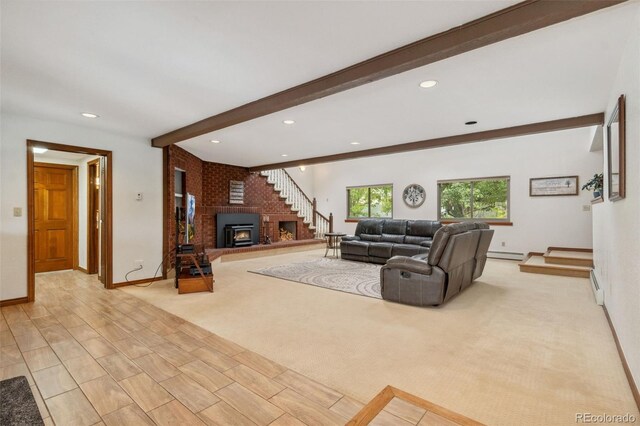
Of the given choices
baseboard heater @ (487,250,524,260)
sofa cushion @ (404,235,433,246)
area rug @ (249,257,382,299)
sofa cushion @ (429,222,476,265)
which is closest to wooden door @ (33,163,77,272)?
area rug @ (249,257,382,299)

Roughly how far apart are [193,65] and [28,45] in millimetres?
1099

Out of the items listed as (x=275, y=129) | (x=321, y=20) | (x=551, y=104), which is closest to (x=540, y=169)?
(x=551, y=104)

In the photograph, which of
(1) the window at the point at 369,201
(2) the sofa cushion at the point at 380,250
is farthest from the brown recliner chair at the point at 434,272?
(1) the window at the point at 369,201

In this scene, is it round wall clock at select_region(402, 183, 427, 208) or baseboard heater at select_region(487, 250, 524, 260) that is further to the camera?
round wall clock at select_region(402, 183, 427, 208)

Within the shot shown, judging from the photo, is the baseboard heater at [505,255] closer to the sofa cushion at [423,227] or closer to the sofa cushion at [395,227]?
the sofa cushion at [423,227]

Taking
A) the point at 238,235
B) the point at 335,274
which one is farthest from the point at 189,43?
the point at 238,235

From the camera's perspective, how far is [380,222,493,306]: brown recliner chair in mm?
3531

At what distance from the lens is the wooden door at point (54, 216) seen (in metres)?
5.48

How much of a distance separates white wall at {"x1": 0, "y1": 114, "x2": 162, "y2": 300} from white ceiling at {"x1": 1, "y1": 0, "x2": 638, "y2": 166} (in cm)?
31

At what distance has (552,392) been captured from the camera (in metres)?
1.92

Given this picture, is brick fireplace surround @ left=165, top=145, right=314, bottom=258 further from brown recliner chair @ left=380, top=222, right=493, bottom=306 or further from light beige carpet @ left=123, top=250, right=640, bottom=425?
brown recliner chair @ left=380, top=222, right=493, bottom=306

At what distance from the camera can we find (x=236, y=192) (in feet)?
26.8

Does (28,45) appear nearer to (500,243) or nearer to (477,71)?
(477,71)

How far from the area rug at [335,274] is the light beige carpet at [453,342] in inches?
12.4
